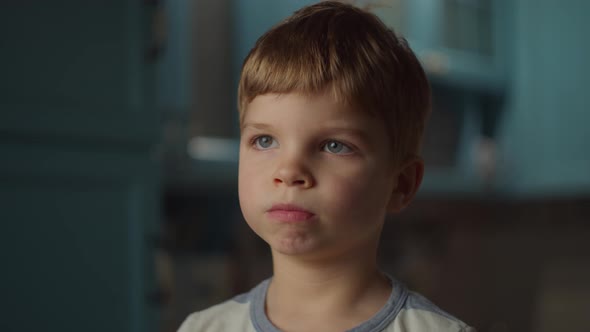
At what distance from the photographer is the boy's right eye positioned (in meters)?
0.77

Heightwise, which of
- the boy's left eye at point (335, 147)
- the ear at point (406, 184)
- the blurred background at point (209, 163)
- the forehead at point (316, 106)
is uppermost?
the forehead at point (316, 106)

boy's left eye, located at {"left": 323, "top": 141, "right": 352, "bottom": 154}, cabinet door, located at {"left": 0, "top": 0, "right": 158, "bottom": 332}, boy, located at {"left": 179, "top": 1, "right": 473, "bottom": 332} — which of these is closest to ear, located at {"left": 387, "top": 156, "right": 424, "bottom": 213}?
boy, located at {"left": 179, "top": 1, "right": 473, "bottom": 332}

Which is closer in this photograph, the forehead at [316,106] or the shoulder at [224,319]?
the forehead at [316,106]

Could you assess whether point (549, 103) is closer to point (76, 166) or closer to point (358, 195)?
point (76, 166)

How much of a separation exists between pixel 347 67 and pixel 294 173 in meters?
0.13

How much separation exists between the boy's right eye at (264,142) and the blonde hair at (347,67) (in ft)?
0.16

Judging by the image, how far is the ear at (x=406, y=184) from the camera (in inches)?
33.1

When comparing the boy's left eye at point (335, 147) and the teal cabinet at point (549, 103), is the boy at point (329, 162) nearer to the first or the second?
the boy's left eye at point (335, 147)

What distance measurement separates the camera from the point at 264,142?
2.57ft

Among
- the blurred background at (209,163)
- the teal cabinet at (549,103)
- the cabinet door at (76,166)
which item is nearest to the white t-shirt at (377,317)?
the blurred background at (209,163)

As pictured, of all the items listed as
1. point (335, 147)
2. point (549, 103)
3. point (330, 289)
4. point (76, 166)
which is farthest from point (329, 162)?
point (549, 103)

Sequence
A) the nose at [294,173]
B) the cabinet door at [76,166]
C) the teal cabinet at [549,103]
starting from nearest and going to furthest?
1. the nose at [294,173]
2. the cabinet door at [76,166]
3. the teal cabinet at [549,103]

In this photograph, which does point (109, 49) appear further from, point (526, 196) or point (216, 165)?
point (526, 196)

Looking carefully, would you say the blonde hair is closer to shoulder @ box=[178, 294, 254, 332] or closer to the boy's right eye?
the boy's right eye
